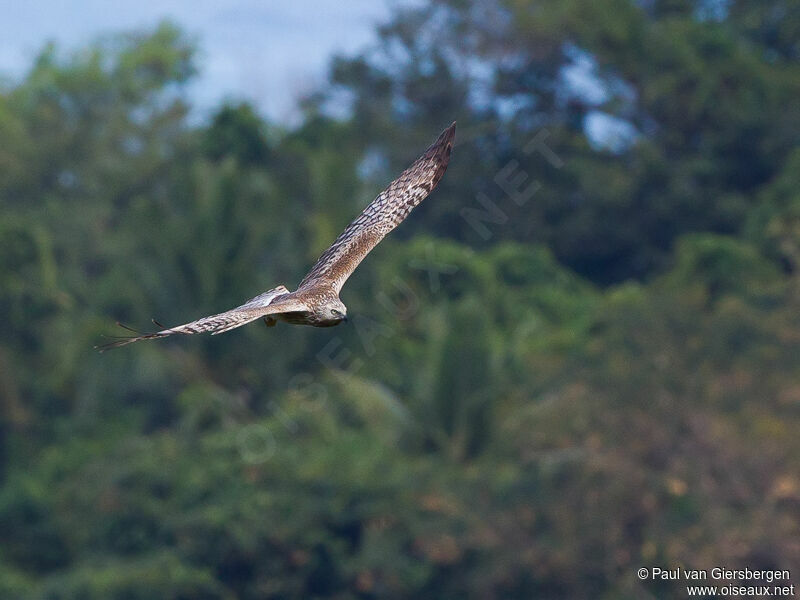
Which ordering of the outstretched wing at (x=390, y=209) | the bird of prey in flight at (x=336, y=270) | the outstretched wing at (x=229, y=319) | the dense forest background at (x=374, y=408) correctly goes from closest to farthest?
the outstretched wing at (x=229, y=319) < the bird of prey in flight at (x=336, y=270) < the outstretched wing at (x=390, y=209) < the dense forest background at (x=374, y=408)

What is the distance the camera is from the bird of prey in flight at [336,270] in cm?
848

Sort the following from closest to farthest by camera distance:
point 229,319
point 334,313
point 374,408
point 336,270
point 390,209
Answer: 1. point 229,319
2. point 334,313
3. point 336,270
4. point 390,209
5. point 374,408

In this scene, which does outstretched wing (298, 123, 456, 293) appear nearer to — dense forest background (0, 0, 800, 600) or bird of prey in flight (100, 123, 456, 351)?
bird of prey in flight (100, 123, 456, 351)

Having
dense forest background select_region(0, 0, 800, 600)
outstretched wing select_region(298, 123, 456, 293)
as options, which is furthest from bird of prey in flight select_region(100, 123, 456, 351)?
dense forest background select_region(0, 0, 800, 600)

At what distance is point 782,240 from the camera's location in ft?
103

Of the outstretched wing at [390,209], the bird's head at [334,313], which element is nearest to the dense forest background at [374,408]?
the outstretched wing at [390,209]

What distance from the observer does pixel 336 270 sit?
10648 millimetres

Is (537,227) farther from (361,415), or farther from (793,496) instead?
(793,496)

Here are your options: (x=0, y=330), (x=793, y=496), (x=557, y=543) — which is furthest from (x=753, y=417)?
(x=0, y=330)

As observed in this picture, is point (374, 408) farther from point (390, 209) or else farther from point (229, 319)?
point (229, 319)

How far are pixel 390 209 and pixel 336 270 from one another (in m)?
1.19

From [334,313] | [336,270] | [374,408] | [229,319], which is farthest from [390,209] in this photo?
[374,408]

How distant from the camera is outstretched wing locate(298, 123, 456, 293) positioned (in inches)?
432

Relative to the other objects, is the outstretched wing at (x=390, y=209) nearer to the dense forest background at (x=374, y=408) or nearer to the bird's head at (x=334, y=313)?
the bird's head at (x=334, y=313)
